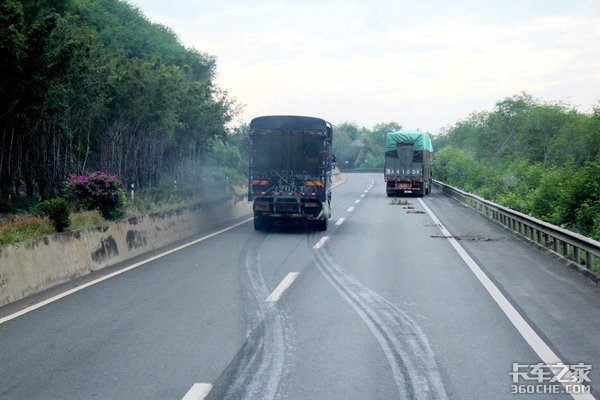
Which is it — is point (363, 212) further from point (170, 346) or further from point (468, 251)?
point (170, 346)

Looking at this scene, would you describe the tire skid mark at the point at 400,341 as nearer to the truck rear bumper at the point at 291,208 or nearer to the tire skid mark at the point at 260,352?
the tire skid mark at the point at 260,352

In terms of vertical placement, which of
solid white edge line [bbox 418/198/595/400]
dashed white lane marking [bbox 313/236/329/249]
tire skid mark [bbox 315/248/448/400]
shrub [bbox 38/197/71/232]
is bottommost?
dashed white lane marking [bbox 313/236/329/249]

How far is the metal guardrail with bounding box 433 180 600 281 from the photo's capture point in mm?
11969

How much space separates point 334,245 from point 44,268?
7.76 m

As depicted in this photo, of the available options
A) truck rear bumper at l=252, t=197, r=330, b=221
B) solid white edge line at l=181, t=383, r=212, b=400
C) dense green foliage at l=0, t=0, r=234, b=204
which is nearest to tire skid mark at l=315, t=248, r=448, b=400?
solid white edge line at l=181, t=383, r=212, b=400

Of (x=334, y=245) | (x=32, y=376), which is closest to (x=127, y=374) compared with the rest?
(x=32, y=376)

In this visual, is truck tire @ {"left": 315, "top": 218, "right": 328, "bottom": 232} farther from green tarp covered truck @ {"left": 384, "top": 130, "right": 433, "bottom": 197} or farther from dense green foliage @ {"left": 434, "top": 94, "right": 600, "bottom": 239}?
green tarp covered truck @ {"left": 384, "top": 130, "right": 433, "bottom": 197}

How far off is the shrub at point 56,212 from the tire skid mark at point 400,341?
5.30 metres

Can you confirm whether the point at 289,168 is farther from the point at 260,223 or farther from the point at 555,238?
the point at 555,238

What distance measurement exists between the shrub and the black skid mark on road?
4.24 meters

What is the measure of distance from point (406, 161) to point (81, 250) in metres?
29.3

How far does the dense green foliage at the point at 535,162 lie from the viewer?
19562 mm

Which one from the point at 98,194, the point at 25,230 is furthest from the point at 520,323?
the point at 98,194

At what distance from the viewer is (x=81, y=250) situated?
40.0 feet
